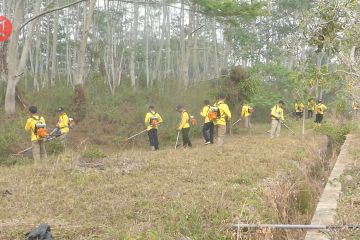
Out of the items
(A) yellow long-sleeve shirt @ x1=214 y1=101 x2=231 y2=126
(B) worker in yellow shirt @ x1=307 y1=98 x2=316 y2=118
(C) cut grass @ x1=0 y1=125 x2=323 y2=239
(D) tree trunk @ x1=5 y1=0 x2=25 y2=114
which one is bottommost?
(C) cut grass @ x1=0 y1=125 x2=323 y2=239

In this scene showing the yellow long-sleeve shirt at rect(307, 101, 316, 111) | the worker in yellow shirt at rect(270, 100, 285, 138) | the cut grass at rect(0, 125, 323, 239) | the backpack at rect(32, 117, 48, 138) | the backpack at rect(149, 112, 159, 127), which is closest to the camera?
the cut grass at rect(0, 125, 323, 239)

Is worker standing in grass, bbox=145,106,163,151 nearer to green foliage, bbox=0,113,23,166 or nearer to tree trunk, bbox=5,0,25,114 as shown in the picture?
green foliage, bbox=0,113,23,166

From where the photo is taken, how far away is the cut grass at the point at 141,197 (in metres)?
5.65

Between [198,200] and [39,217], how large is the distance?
2.24 meters

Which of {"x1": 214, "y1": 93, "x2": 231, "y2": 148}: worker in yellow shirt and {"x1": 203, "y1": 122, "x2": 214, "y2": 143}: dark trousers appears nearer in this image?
{"x1": 214, "y1": 93, "x2": 231, "y2": 148}: worker in yellow shirt

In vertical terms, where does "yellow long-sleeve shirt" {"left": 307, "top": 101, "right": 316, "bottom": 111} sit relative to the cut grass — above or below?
above

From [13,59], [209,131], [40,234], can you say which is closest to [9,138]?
[13,59]

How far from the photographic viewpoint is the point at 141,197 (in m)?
7.11

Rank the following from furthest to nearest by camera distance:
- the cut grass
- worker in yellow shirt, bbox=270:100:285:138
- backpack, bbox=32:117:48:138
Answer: worker in yellow shirt, bbox=270:100:285:138
backpack, bbox=32:117:48:138
the cut grass

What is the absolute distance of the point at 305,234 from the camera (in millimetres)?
6051

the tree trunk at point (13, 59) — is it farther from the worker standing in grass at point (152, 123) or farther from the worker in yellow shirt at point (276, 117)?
the worker in yellow shirt at point (276, 117)

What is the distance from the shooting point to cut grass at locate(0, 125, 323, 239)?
5648 mm

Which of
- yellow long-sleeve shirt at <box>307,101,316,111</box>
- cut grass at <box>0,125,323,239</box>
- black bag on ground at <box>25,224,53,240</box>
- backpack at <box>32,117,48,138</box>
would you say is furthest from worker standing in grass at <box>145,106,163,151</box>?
yellow long-sleeve shirt at <box>307,101,316,111</box>

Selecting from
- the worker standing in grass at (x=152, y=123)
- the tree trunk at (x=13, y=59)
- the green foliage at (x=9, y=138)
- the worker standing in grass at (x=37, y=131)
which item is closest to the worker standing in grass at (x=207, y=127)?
the worker standing in grass at (x=152, y=123)
